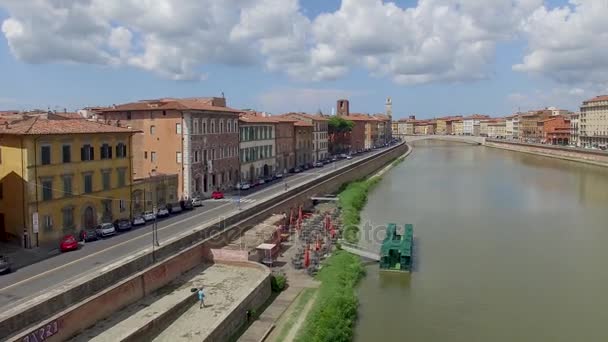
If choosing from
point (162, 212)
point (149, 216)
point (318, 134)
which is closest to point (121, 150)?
point (149, 216)

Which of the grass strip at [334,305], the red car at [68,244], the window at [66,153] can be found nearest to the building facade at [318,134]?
the grass strip at [334,305]

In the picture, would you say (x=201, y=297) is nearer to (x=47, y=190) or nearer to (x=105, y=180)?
(x=47, y=190)

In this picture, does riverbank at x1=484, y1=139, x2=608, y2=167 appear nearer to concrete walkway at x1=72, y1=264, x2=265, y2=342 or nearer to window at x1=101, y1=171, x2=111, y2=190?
concrete walkway at x1=72, y1=264, x2=265, y2=342

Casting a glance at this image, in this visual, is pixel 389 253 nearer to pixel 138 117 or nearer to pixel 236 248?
pixel 236 248

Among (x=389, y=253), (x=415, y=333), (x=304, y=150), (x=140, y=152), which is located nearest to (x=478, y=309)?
(x=415, y=333)

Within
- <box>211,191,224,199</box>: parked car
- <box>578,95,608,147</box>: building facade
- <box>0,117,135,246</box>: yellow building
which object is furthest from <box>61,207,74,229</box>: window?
<box>578,95,608,147</box>: building facade

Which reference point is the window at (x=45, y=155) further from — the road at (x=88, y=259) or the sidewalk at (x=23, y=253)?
the road at (x=88, y=259)
